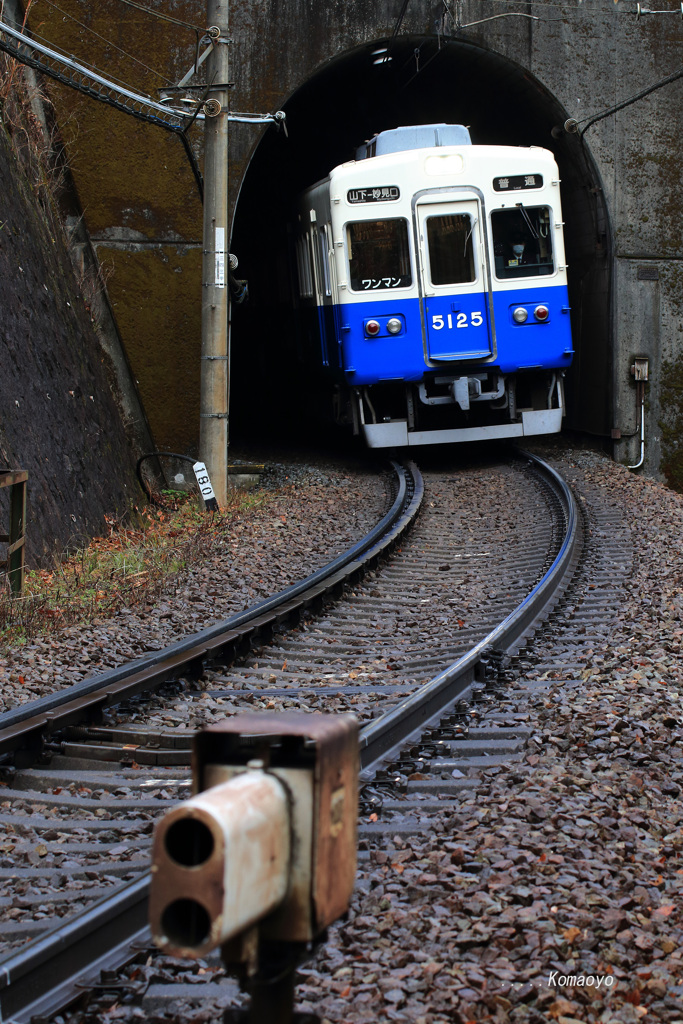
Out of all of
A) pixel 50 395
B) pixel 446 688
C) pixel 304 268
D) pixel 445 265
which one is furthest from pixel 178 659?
pixel 304 268

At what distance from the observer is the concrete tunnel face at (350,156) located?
1603 cm

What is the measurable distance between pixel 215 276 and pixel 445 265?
3681 millimetres

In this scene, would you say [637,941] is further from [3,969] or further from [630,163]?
[630,163]

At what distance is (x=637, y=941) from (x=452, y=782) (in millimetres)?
1266

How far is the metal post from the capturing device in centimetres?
1082

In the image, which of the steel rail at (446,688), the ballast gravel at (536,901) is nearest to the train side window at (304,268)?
the steel rail at (446,688)

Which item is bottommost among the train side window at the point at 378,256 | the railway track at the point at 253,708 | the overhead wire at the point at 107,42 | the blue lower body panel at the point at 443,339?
the railway track at the point at 253,708

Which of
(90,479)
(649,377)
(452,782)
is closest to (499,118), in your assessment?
(649,377)

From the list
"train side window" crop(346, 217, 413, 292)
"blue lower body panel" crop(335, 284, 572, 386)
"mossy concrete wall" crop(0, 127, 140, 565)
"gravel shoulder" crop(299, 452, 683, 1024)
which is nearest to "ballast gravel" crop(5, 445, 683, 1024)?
"gravel shoulder" crop(299, 452, 683, 1024)

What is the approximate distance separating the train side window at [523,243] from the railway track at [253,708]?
576cm

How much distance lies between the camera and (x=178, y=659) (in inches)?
212

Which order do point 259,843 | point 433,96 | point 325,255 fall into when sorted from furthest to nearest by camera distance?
point 433,96 → point 325,255 → point 259,843

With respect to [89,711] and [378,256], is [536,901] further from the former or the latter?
[378,256]

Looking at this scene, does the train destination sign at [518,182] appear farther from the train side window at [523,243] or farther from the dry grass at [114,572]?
the dry grass at [114,572]
